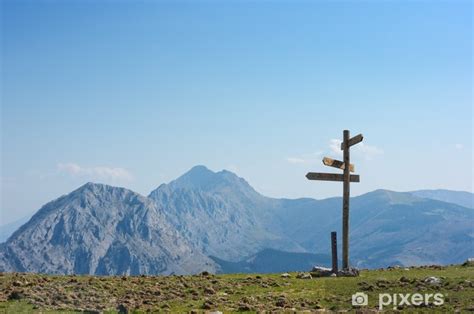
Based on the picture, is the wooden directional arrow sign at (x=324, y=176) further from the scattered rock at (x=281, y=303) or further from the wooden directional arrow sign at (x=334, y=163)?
the scattered rock at (x=281, y=303)

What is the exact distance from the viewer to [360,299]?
24.2 meters

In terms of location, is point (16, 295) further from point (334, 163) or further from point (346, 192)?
point (346, 192)

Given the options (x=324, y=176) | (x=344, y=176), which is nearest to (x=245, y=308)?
(x=324, y=176)

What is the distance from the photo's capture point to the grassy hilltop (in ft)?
71.0

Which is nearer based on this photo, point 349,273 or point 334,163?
point 349,273

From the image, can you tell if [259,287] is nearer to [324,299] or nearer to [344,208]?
[324,299]

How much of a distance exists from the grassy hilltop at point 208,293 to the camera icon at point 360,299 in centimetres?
25

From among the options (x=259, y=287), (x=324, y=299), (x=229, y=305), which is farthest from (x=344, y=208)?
(x=229, y=305)

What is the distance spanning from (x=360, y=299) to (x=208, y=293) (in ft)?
26.0

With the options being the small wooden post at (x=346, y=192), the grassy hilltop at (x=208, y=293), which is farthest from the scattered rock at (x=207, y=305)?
the small wooden post at (x=346, y=192)

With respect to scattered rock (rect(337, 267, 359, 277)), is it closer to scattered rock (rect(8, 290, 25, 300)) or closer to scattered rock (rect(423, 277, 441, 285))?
scattered rock (rect(423, 277, 441, 285))

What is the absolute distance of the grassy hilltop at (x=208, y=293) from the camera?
21.6 m

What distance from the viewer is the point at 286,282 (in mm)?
31141

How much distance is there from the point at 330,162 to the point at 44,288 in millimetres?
21176
